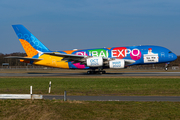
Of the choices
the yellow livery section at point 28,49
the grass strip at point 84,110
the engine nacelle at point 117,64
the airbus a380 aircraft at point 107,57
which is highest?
the yellow livery section at point 28,49

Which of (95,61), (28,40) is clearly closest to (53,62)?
(28,40)

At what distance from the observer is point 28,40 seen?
174ft

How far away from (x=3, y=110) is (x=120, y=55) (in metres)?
36.1

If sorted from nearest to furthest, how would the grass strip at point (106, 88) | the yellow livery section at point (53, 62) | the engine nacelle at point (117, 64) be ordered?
1. the grass strip at point (106, 88)
2. the engine nacelle at point (117, 64)
3. the yellow livery section at point (53, 62)

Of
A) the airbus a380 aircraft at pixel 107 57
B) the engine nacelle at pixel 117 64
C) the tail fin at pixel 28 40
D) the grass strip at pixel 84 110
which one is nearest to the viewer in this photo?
the grass strip at pixel 84 110

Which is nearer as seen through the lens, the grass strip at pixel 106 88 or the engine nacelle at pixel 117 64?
the grass strip at pixel 106 88

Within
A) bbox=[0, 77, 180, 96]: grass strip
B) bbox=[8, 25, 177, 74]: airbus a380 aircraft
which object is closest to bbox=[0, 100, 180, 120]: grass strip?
bbox=[0, 77, 180, 96]: grass strip

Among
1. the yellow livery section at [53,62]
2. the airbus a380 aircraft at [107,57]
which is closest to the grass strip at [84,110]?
the airbus a380 aircraft at [107,57]

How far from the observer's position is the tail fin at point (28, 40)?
52.9m

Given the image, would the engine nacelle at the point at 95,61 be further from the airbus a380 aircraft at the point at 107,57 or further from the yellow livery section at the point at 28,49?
the yellow livery section at the point at 28,49

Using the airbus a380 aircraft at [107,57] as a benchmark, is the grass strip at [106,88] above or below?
below

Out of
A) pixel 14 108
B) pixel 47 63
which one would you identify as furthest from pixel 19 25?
pixel 14 108

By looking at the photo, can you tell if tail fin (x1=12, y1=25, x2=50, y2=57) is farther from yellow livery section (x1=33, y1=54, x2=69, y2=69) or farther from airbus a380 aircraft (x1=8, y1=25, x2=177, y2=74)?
yellow livery section (x1=33, y1=54, x2=69, y2=69)

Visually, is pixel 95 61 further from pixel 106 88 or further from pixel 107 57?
pixel 106 88
